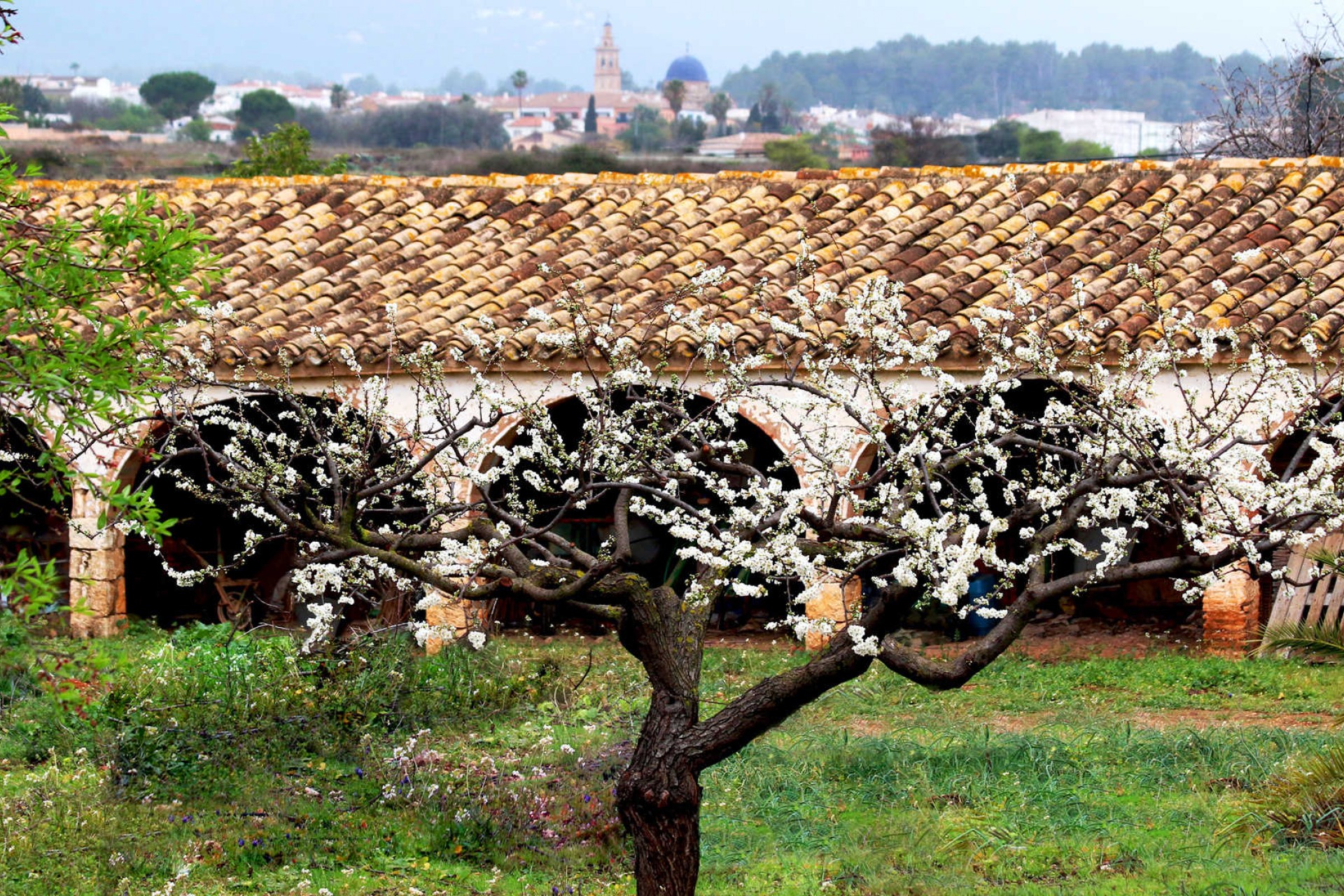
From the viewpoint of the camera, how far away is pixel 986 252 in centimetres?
1205

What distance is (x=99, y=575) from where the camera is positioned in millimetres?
12758

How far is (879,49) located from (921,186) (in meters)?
192

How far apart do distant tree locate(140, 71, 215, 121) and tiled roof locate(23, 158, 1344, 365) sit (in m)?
95.5

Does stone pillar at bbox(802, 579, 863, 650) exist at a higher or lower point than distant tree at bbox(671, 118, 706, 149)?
lower

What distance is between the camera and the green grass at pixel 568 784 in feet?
21.7

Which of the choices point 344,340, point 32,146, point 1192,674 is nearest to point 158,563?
point 344,340

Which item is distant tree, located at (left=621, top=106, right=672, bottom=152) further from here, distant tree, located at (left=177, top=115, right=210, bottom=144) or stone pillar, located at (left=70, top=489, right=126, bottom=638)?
stone pillar, located at (left=70, top=489, right=126, bottom=638)

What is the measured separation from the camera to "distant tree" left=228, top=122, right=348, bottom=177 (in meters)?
25.1

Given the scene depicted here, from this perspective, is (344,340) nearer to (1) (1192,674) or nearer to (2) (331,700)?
(2) (331,700)

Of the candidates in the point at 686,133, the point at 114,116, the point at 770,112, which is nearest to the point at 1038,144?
the point at 686,133

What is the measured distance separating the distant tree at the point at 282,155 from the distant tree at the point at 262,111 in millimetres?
62462

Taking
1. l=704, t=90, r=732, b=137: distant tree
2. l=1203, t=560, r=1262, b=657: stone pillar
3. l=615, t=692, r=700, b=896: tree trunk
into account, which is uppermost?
l=704, t=90, r=732, b=137: distant tree

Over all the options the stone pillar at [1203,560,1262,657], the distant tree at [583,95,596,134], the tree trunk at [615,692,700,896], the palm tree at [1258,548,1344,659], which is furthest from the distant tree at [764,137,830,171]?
the tree trunk at [615,692,700,896]

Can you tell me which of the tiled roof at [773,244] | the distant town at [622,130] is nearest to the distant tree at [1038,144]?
the distant town at [622,130]
